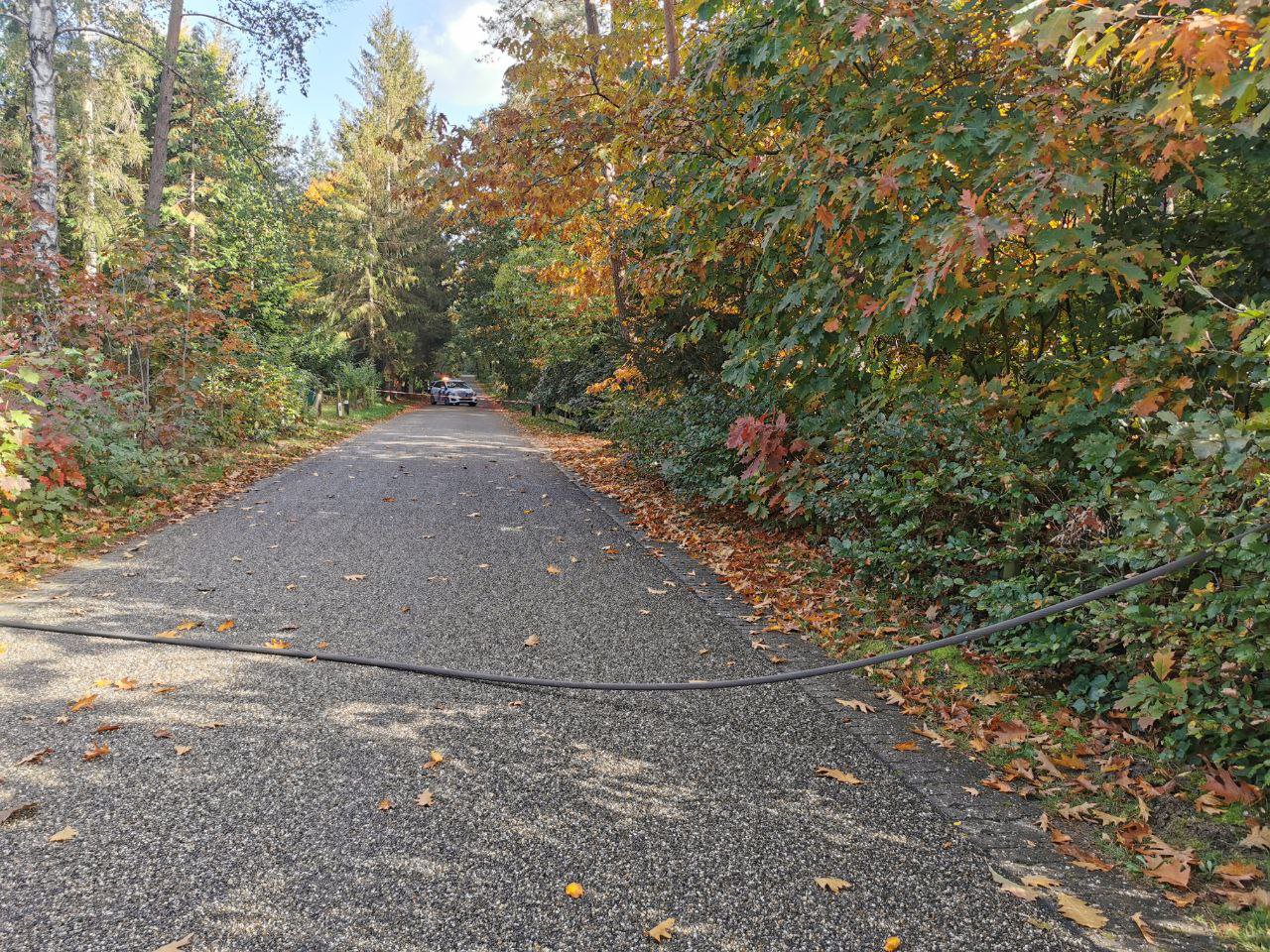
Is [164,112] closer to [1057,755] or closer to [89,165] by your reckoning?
[89,165]

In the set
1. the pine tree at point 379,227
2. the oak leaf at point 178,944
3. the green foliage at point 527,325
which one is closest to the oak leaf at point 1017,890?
the oak leaf at point 178,944

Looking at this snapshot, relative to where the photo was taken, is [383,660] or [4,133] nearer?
[383,660]

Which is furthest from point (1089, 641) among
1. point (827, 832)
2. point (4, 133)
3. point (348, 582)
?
point (4, 133)

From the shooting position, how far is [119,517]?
6.74 m

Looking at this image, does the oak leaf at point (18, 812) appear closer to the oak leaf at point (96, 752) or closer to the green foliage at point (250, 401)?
the oak leaf at point (96, 752)

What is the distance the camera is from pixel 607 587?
215 inches

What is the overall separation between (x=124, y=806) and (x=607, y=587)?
3.31 m

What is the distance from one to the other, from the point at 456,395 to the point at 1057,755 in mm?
36818

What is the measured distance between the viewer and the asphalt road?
2.10 metres

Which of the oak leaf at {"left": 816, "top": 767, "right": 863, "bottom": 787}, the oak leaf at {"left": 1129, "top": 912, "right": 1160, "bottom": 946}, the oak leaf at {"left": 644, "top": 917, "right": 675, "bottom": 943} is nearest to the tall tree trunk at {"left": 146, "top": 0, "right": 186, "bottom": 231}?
the oak leaf at {"left": 816, "top": 767, "right": 863, "bottom": 787}

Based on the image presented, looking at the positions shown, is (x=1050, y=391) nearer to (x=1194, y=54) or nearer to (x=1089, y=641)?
(x=1089, y=641)

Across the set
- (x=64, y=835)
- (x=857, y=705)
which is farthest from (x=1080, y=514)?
(x=64, y=835)

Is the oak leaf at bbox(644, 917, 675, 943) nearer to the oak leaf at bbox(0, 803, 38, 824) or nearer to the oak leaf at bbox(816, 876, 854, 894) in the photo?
the oak leaf at bbox(816, 876, 854, 894)

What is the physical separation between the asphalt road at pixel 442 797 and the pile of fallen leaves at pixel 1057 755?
42 centimetres
